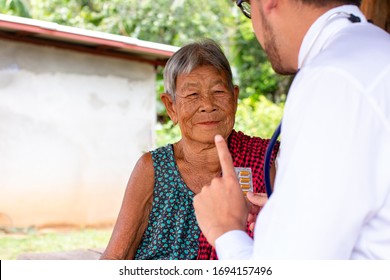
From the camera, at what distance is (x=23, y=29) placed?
7570 mm

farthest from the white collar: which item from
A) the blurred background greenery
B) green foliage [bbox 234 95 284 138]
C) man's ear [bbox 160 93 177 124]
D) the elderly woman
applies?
the blurred background greenery

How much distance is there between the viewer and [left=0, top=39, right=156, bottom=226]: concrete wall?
8.34 metres

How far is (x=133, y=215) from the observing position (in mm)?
2430

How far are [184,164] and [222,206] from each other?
1329 millimetres

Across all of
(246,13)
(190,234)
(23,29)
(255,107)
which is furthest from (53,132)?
(246,13)

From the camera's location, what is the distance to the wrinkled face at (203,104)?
2.51 metres

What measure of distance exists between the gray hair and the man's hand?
4.11 ft

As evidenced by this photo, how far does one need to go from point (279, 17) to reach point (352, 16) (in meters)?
0.13

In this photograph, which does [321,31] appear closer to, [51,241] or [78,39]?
[78,39]

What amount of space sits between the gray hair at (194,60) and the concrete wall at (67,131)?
19.9 feet

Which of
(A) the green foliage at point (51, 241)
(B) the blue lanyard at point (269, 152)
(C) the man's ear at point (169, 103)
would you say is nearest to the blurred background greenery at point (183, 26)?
(A) the green foliage at point (51, 241)

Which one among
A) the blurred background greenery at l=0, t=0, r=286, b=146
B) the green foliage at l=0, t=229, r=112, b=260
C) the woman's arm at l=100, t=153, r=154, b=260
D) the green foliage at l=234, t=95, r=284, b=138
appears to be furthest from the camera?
the blurred background greenery at l=0, t=0, r=286, b=146

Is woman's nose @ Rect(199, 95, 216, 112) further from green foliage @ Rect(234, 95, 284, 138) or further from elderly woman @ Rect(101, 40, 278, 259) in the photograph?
green foliage @ Rect(234, 95, 284, 138)

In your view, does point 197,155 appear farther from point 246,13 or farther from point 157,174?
point 246,13
